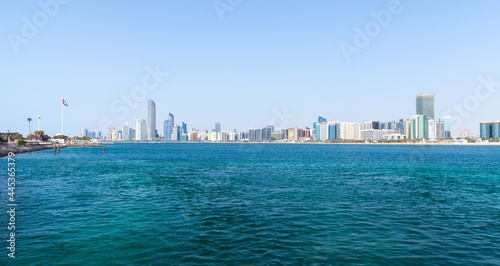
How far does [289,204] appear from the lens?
26000mm

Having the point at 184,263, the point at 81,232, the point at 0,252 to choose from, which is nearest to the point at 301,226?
the point at 184,263

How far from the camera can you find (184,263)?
14.0m

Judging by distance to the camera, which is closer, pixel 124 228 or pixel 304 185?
pixel 124 228

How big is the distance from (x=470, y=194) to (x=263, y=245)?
26.5m

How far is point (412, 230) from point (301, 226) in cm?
652

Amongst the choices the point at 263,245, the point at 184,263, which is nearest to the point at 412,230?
the point at 263,245

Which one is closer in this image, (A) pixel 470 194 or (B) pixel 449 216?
(B) pixel 449 216

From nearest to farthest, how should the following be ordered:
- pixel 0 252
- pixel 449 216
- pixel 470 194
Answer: pixel 0 252, pixel 449 216, pixel 470 194

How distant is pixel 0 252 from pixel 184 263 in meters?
9.23

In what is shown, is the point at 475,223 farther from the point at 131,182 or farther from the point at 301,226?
the point at 131,182

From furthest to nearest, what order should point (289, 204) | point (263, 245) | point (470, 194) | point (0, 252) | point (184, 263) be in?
point (470, 194), point (289, 204), point (263, 245), point (0, 252), point (184, 263)

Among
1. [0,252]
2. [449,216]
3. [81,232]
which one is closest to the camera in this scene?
[0,252]

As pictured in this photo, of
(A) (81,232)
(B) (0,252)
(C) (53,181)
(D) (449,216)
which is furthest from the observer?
(C) (53,181)

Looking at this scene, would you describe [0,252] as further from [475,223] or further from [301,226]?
[475,223]
